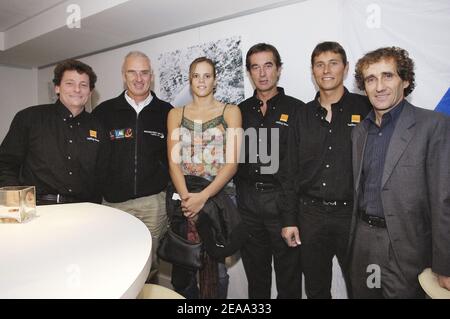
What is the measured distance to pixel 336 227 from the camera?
1.96 m

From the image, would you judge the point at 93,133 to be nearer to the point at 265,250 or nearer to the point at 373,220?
the point at 265,250

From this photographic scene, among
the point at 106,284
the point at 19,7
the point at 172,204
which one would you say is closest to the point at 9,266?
the point at 106,284

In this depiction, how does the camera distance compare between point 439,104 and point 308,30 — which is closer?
point 439,104

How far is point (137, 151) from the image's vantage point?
2443 mm

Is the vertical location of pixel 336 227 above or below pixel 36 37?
below

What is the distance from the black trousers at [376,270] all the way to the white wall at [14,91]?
17.2ft

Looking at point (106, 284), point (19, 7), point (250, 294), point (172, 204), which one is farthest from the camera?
point (19, 7)

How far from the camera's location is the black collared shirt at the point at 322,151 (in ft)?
6.41

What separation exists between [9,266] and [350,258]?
1676 millimetres

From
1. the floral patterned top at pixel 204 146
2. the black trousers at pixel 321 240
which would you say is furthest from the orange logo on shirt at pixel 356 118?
the floral patterned top at pixel 204 146

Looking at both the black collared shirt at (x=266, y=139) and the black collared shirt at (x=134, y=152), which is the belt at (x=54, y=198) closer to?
the black collared shirt at (x=134, y=152)

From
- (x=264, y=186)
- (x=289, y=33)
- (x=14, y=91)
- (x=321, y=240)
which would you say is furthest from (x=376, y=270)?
(x=14, y=91)

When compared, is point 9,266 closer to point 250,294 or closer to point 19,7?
point 250,294

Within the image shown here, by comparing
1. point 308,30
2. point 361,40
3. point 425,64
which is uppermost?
point 308,30
